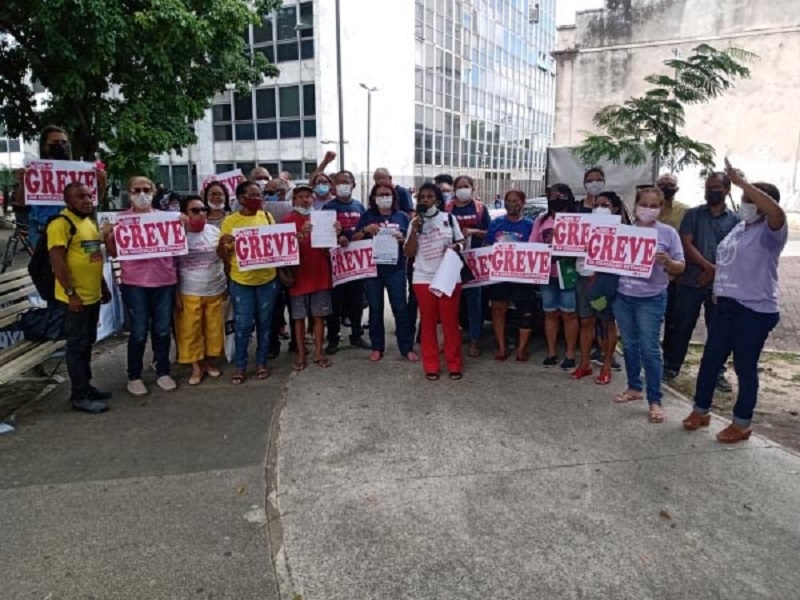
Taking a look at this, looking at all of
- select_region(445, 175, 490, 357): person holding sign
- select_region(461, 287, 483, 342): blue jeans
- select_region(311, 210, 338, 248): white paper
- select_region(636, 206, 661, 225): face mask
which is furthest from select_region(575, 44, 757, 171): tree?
select_region(311, 210, 338, 248): white paper

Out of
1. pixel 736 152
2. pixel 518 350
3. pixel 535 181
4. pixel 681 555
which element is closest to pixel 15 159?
pixel 535 181

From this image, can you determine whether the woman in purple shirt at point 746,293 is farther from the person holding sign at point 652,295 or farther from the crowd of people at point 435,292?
the person holding sign at point 652,295

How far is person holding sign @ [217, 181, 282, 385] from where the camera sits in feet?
19.0

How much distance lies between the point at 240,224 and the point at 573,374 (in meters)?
3.51

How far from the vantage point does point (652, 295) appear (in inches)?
200

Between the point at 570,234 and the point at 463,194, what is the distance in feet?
4.34

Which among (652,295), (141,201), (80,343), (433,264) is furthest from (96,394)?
(652,295)

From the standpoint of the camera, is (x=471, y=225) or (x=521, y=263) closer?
(x=521, y=263)

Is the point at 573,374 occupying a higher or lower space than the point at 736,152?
lower

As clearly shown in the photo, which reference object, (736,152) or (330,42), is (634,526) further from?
(330,42)

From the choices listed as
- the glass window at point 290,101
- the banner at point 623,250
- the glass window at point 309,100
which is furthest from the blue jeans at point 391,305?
the glass window at point 290,101

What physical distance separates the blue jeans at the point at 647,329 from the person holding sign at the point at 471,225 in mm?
1844

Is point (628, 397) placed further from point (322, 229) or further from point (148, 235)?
point (148, 235)

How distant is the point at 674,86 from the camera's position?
7180mm
